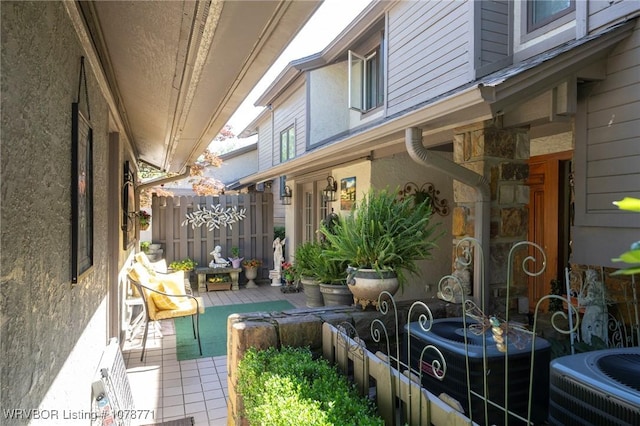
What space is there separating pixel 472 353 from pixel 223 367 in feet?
9.06

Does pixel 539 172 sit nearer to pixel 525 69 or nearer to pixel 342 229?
pixel 525 69

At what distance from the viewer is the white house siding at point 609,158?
2588mm

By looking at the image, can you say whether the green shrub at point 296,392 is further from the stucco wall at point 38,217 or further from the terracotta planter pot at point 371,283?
the stucco wall at point 38,217

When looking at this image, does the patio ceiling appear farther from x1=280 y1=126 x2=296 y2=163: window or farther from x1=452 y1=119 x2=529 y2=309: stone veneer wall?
x1=280 y1=126 x2=296 y2=163: window

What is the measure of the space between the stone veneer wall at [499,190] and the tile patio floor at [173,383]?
2319 millimetres

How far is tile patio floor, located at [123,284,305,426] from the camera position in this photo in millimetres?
3104

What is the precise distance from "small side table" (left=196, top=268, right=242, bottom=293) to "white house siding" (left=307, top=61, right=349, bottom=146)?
285cm

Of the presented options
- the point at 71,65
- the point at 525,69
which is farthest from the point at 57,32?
the point at 525,69

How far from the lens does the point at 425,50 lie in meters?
5.13

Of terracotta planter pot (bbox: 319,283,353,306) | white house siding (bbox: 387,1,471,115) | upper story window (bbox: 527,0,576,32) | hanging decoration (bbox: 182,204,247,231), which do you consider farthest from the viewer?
hanging decoration (bbox: 182,204,247,231)

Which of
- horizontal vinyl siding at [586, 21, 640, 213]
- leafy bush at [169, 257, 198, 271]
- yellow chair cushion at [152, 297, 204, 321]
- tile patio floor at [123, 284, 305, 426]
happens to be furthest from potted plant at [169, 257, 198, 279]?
horizontal vinyl siding at [586, 21, 640, 213]

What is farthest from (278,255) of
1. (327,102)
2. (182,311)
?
(182,311)

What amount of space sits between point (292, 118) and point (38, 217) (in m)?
8.24

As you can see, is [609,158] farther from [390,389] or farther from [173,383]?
[173,383]
